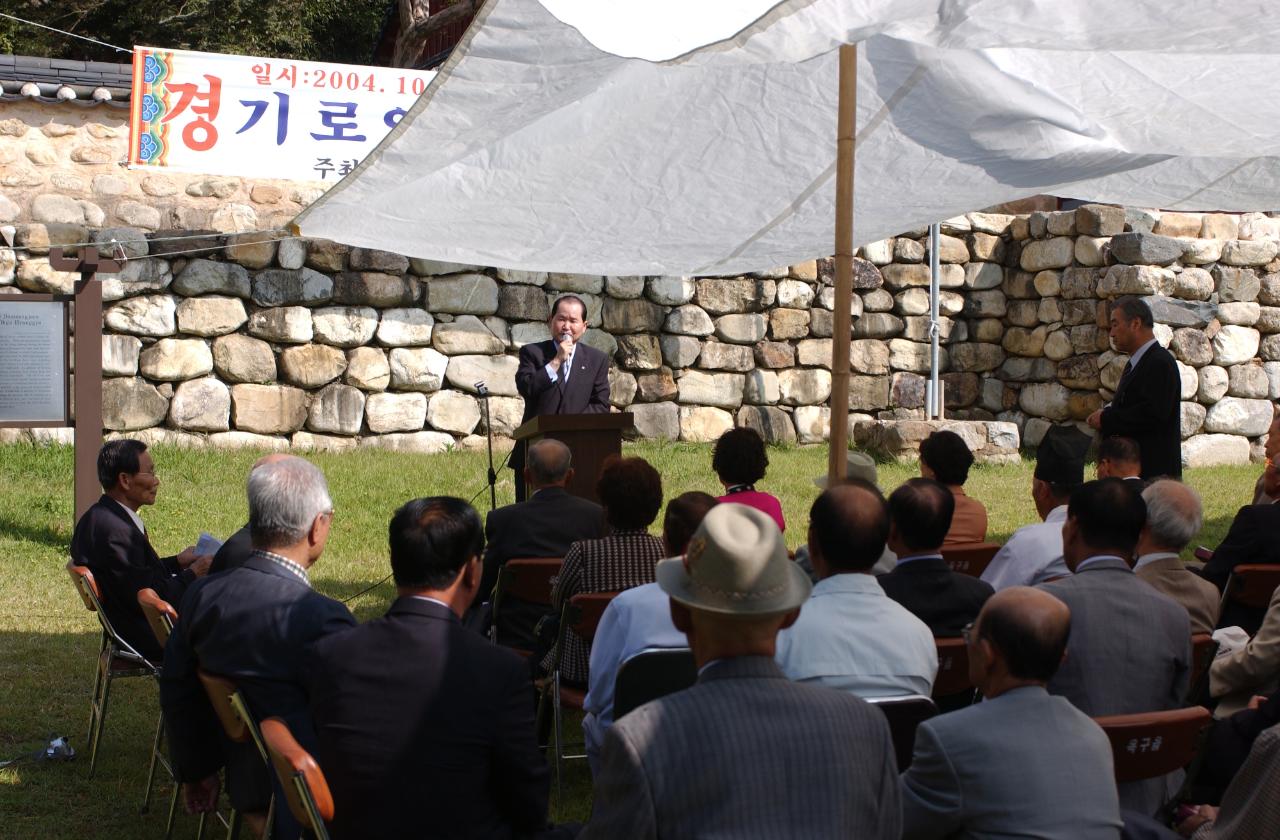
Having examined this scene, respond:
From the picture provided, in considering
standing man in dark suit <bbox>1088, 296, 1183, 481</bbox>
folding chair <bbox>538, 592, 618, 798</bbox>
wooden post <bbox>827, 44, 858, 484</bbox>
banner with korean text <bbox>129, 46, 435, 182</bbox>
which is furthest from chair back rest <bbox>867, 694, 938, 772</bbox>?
banner with korean text <bbox>129, 46, 435, 182</bbox>

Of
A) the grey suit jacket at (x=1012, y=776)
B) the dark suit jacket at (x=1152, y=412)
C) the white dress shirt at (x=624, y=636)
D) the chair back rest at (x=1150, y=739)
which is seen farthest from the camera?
the dark suit jacket at (x=1152, y=412)

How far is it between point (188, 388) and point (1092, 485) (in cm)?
728

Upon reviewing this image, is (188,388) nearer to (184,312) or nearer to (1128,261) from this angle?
(184,312)

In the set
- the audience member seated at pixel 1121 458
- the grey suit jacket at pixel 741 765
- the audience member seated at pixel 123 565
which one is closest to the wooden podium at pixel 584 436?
the audience member seated at pixel 123 565

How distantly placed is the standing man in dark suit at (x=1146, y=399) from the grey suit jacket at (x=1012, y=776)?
3.53 meters

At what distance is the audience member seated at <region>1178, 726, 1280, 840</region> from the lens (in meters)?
2.10

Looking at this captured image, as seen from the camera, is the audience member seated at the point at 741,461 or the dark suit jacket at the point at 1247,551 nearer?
the dark suit jacket at the point at 1247,551

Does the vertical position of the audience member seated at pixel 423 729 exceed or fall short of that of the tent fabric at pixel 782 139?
it falls short

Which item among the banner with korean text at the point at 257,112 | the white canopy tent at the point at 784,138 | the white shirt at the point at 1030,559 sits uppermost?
the banner with korean text at the point at 257,112

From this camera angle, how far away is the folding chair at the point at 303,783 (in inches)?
83.0

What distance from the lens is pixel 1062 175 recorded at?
14.1 feet

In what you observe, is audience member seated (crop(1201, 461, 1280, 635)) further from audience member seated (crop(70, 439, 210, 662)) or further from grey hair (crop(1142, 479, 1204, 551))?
audience member seated (crop(70, 439, 210, 662))

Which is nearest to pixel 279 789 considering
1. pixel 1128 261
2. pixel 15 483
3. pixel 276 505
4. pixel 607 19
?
pixel 276 505

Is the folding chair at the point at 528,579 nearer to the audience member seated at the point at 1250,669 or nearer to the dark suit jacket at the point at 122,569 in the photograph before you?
the dark suit jacket at the point at 122,569
